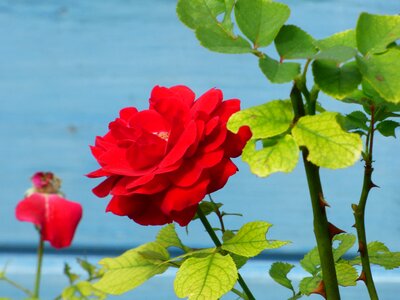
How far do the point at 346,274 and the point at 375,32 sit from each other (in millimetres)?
177

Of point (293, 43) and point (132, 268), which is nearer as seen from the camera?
point (293, 43)

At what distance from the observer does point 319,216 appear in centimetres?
36

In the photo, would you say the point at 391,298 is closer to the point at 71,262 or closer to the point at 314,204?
the point at 71,262

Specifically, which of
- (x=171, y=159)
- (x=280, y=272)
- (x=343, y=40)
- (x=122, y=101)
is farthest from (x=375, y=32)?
(x=122, y=101)

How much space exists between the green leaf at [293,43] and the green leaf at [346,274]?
17 centimetres

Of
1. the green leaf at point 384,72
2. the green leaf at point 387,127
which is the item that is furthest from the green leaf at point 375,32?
the green leaf at point 387,127

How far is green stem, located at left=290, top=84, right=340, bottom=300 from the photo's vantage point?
349 millimetres

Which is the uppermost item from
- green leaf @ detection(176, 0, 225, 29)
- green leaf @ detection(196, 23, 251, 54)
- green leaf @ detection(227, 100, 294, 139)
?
green leaf @ detection(176, 0, 225, 29)

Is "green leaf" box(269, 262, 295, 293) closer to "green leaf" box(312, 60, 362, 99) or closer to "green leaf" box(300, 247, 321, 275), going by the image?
"green leaf" box(300, 247, 321, 275)

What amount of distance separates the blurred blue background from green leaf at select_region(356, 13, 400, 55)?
2.25 feet

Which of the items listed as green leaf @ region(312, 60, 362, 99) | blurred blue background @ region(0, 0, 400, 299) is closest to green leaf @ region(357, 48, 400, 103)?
green leaf @ region(312, 60, 362, 99)

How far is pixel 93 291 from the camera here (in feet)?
1.57

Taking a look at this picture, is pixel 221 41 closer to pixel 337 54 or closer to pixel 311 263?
pixel 337 54

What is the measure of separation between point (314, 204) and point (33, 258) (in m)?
0.83
